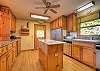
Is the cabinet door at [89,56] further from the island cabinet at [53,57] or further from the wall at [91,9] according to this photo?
the wall at [91,9]

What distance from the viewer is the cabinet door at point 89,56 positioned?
288 cm

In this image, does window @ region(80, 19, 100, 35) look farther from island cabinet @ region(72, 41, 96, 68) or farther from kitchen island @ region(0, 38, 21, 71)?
kitchen island @ region(0, 38, 21, 71)

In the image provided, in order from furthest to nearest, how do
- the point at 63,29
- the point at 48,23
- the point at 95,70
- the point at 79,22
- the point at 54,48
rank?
the point at 48,23 < the point at 63,29 < the point at 79,22 < the point at 95,70 < the point at 54,48

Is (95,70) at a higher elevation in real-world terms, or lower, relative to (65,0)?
lower

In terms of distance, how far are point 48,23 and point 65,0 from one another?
4.58m

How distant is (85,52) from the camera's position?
3281mm

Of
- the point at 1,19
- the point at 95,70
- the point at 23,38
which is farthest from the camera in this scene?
the point at 23,38

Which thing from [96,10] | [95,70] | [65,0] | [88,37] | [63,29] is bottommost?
[95,70]

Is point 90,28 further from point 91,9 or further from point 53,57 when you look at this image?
point 53,57

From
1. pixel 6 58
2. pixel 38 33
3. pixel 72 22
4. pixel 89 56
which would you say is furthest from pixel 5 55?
pixel 38 33

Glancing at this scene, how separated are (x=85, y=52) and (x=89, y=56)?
244 millimetres

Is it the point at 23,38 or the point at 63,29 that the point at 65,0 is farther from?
the point at 23,38

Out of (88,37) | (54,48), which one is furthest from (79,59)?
(54,48)

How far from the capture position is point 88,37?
3953mm
